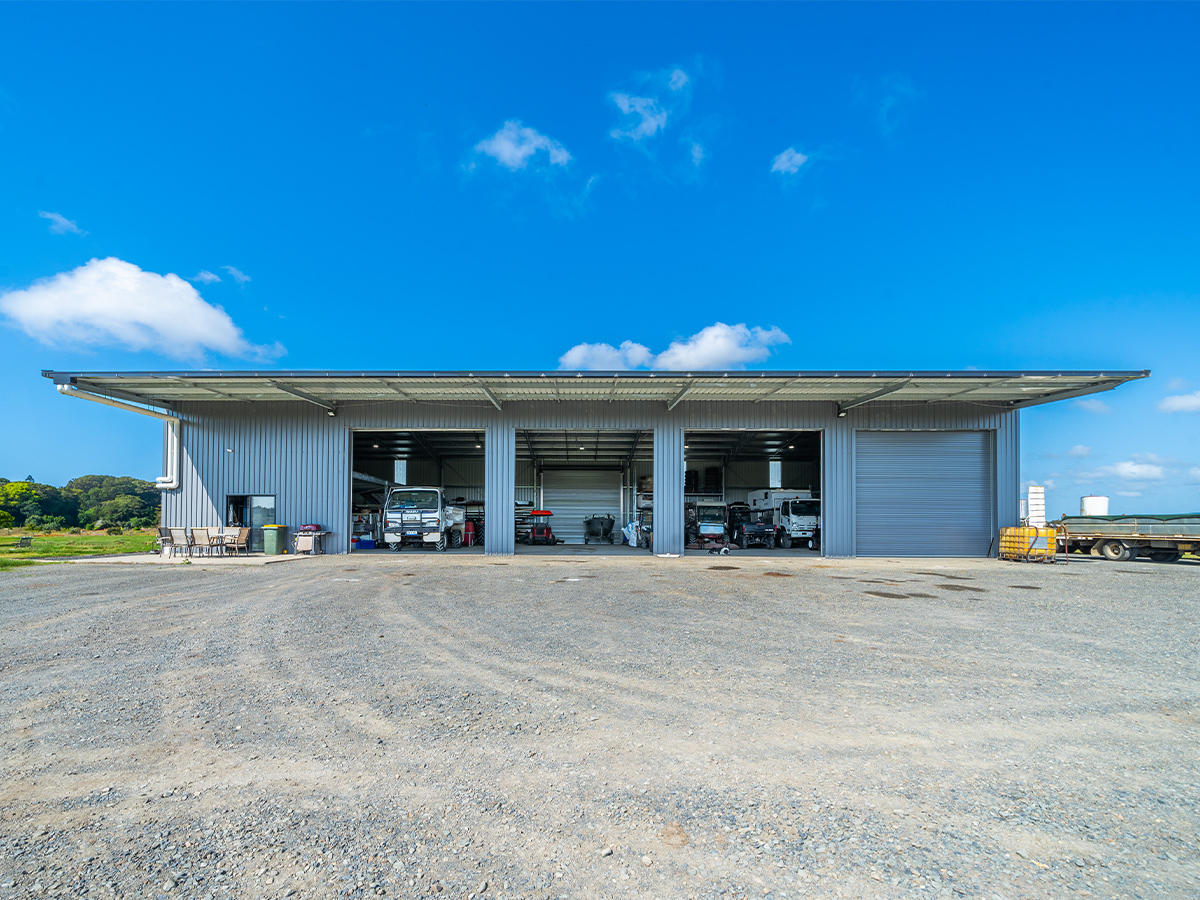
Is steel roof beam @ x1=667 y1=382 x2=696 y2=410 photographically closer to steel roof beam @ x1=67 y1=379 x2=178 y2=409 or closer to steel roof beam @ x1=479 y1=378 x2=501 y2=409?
steel roof beam @ x1=479 y1=378 x2=501 y2=409

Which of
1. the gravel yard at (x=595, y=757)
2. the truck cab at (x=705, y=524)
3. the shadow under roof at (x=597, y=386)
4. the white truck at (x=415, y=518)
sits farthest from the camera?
the truck cab at (x=705, y=524)

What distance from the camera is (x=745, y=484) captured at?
37938 mm

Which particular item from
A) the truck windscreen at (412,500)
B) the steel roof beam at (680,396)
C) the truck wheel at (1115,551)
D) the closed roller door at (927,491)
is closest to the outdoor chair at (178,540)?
the truck windscreen at (412,500)

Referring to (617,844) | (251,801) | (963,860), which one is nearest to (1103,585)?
(963,860)

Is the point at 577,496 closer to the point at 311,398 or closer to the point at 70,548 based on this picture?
the point at 311,398

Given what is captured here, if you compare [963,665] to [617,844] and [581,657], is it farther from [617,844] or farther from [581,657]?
[617,844]

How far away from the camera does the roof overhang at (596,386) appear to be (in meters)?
18.2

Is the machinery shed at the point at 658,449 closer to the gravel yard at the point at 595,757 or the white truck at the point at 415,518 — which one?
the white truck at the point at 415,518

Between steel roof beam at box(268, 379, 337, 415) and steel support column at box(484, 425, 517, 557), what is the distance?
5.31m

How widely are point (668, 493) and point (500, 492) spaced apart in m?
5.78

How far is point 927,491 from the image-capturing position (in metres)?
22.0

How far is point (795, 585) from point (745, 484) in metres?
25.4

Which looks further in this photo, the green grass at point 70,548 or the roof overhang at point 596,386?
the green grass at point 70,548

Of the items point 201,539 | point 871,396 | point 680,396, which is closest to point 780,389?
point 871,396
